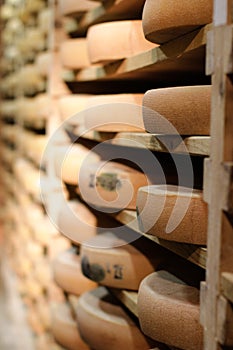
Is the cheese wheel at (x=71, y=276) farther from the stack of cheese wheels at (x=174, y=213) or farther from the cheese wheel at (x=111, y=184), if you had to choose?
the stack of cheese wheels at (x=174, y=213)

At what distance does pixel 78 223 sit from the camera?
2.21m

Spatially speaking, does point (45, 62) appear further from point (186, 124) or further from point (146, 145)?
→ point (186, 124)

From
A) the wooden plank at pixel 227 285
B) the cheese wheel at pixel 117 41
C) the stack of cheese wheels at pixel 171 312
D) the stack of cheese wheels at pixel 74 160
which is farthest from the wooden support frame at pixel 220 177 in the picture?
the stack of cheese wheels at pixel 74 160

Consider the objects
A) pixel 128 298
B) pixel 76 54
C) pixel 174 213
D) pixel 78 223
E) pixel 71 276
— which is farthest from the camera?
pixel 76 54

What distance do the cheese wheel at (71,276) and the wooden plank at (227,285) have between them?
3.68 ft

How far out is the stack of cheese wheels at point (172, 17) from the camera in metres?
1.31

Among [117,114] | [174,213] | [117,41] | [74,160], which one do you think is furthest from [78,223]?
[174,213]

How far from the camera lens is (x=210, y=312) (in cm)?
124

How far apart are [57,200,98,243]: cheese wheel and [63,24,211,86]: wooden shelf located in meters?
0.47

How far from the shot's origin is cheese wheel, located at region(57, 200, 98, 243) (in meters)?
2.17

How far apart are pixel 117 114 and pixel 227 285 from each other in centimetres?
78

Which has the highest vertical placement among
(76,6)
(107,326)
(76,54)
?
(76,6)

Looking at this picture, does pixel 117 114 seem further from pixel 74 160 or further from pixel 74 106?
pixel 74 106

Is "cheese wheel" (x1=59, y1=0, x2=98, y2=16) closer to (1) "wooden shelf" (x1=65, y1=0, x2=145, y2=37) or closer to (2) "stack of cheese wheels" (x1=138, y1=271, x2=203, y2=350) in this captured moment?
(1) "wooden shelf" (x1=65, y1=0, x2=145, y2=37)
